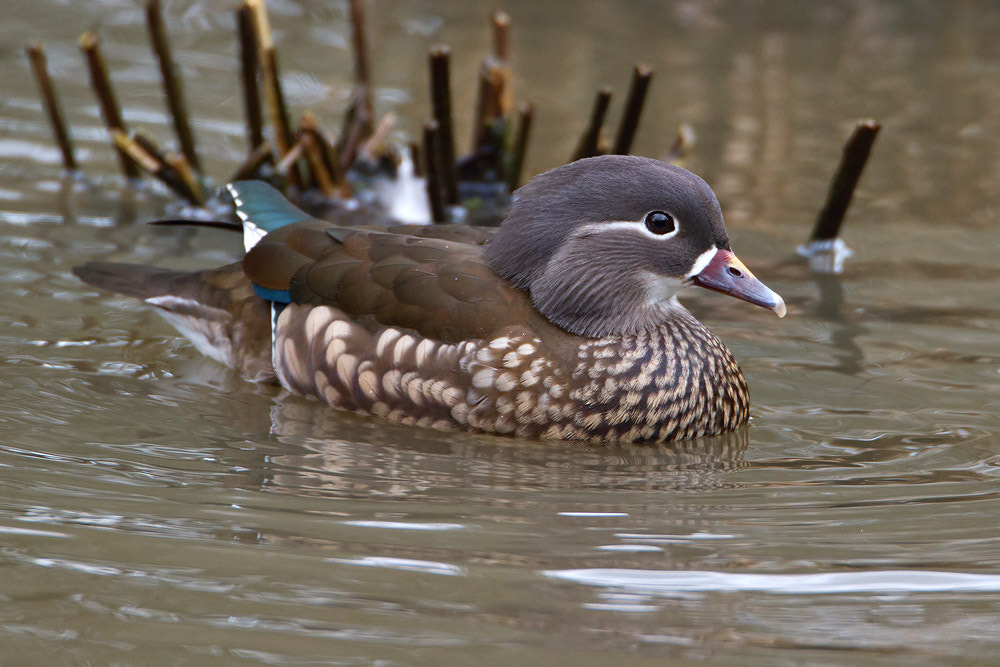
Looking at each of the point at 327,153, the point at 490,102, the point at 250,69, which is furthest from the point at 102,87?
the point at 490,102

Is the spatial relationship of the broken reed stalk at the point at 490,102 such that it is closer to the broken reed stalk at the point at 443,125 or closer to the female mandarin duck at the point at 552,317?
the broken reed stalk at the point at 443,125

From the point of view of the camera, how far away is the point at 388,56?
851cm

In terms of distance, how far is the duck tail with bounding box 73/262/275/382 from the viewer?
432 centimetres

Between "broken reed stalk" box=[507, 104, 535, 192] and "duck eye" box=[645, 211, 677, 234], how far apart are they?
1.91 m

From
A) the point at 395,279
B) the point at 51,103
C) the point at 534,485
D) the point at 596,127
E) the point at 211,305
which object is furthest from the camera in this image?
the point at 51,103

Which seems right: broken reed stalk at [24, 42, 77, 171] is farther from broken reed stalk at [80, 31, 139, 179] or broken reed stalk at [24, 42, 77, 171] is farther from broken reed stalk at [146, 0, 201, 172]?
broken reed stalk at [146, 0, 201, 172]

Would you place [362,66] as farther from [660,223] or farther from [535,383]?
[535,383]

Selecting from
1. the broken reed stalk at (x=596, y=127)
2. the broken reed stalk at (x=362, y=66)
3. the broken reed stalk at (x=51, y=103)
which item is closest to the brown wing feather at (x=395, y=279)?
the broken reed stalk at (x=596, y=127)

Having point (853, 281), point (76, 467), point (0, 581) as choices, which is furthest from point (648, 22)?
point (0, 581)

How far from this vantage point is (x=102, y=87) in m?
5.94

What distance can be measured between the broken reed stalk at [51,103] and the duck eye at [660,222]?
3.49 metres

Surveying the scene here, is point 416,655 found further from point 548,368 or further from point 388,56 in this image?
point 388,56

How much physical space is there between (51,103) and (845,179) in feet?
12.1

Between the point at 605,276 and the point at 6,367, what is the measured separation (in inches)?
77.9
